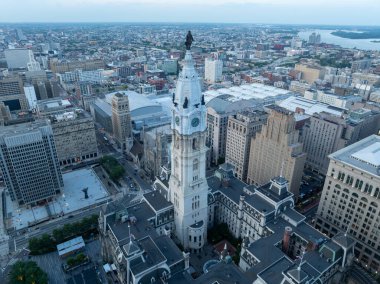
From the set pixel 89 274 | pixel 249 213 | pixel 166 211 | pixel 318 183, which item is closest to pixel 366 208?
pixel 249 213

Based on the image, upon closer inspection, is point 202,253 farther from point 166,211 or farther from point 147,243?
point 147,243

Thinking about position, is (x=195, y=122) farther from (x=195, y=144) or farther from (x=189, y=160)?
(x=189, y=160)

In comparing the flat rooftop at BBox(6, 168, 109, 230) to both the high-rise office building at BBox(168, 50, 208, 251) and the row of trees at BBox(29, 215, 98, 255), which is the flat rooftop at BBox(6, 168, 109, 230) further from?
the high-rise office building at BBox(168, 50, 208, 251)

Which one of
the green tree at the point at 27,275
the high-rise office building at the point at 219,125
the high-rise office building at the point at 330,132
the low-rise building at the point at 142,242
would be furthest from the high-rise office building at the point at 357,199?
the green tree at the point at 27,275

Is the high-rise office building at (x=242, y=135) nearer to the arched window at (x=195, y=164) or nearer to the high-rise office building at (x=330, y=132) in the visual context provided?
the high-rise office building at (x=330, y=132)

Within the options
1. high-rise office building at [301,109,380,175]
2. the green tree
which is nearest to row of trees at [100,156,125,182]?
the green tree
